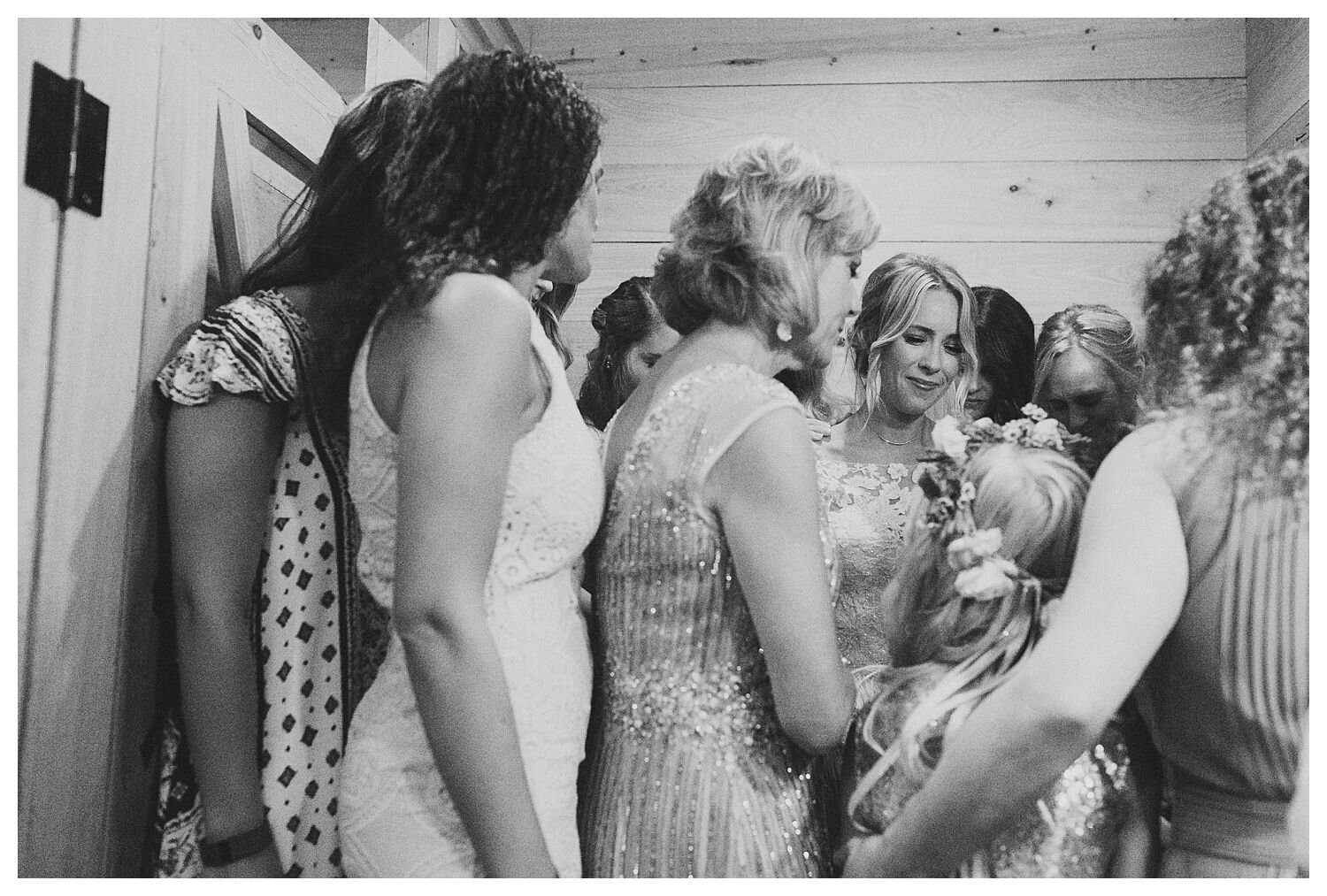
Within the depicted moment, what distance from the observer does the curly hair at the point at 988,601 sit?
909 mm

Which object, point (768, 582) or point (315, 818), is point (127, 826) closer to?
point (315, 818)

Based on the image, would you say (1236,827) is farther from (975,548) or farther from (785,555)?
(785,555)

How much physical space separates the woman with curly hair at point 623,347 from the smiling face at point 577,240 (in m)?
0.82

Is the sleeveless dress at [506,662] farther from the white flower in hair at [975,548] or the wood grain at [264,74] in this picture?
the wood grain at [264,74]

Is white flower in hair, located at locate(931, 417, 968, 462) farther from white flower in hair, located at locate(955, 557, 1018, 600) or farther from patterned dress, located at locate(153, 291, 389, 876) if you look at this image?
patterned dress, located at locate(153, 291, 389, 876)

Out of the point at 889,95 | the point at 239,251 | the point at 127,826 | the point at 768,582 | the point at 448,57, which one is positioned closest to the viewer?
the point at 768,582

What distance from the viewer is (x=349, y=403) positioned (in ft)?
3.21

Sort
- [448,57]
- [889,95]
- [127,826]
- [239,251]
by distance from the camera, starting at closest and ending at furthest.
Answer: [127,826] < [239,251] < [448,57] < [889,95]

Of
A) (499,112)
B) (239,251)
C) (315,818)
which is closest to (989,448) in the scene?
(499,112)

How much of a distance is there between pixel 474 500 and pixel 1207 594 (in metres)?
0.57

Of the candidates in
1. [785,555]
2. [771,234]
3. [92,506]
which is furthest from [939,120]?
[92,506]

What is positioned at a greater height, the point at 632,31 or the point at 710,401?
the point at 632,31

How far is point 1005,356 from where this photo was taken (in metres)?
1.97

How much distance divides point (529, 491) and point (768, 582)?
22 centimetres
